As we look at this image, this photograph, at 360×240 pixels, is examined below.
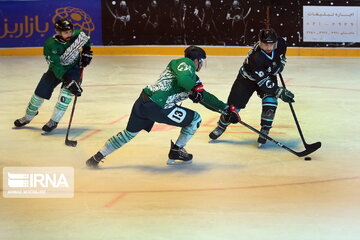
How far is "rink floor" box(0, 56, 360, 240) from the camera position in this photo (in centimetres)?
485

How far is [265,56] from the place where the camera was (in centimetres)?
693

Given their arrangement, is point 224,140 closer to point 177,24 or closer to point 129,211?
point 129,211

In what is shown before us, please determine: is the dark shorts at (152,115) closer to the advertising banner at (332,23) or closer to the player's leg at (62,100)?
the player's leg at (62,100)

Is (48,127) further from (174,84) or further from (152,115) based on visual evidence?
(174,84)

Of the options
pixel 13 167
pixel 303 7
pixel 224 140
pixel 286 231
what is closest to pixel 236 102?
pixel 224 140

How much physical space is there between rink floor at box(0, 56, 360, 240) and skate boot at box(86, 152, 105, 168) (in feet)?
0.21

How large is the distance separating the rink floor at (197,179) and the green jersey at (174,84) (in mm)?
636

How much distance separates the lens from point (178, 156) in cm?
652

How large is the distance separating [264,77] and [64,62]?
2.14 meters

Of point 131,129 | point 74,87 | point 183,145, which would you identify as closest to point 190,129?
point 183,145

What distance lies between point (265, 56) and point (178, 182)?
5.42ft

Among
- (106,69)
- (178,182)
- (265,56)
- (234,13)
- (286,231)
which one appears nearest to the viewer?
(286,231)

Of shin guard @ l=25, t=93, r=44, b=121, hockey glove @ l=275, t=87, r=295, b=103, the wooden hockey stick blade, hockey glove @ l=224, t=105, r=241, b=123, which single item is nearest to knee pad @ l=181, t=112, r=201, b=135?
hockey glove @ l=224, t=105, r=241, b=123

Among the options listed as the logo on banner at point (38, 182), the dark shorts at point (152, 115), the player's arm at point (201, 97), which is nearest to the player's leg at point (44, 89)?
the logo on banner at point (38, 182)
